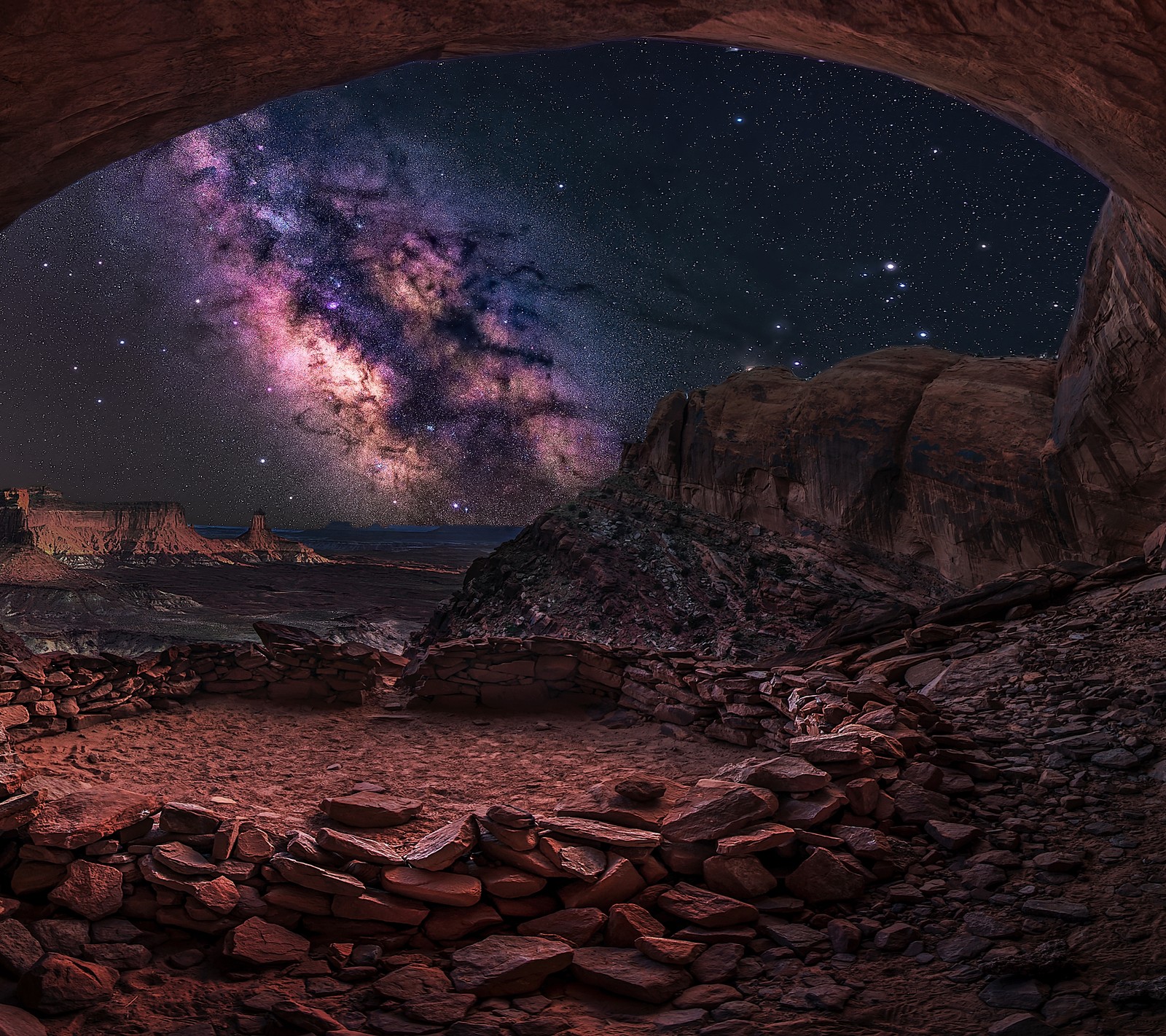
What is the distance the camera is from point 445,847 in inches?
151

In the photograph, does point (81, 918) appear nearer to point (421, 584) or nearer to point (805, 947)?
point (805, 947)

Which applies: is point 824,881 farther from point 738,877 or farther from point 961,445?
point 961,445

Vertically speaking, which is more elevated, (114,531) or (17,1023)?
(17,1023)

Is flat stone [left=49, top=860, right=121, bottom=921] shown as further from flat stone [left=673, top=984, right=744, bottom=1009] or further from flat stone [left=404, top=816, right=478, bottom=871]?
flat stone [left=673, top=984, right=744, bottom=1009]

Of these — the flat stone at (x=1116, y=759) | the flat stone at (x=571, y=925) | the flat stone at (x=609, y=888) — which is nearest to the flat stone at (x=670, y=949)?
the flat stone at (x=571, y=925)

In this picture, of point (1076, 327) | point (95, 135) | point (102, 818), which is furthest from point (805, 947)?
point (1076, 327)

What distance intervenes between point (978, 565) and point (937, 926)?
2469 cm

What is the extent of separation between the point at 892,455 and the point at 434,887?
27826 mm

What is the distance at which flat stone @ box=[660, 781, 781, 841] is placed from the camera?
403 cm

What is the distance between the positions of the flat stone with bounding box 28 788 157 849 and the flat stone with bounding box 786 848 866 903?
4.02m

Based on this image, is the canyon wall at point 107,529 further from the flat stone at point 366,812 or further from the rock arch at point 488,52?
the flat stone at point 366,812

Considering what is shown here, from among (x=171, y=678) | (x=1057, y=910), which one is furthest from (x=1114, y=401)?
(x=171, y=678)

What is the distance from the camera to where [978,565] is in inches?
957

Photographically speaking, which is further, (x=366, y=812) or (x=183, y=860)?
(x=366, y=812)
